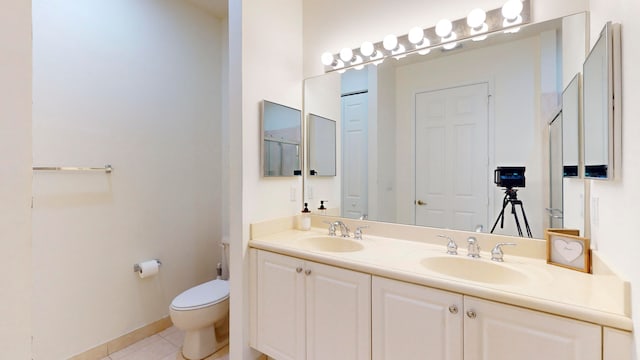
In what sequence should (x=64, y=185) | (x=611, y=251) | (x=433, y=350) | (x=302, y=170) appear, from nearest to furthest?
1. (x=611, y=251)
2. (x=433, y=350)
3. (x=64, y=185)
4. (x=302, y=170)

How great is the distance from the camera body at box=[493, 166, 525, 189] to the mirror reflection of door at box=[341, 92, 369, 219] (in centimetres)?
78

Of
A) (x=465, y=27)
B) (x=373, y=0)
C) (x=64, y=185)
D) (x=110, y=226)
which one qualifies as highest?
(x=373, y=0)

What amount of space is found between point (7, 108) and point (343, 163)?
5.75ft

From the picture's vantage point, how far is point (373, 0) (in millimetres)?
1929

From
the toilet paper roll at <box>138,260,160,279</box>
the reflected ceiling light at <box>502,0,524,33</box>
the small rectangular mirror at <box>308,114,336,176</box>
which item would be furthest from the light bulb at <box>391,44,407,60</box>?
the toilet paper roll at <box>138,260,160,279</box>

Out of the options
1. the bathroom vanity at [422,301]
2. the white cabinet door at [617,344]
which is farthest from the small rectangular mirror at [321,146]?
the white cabinet door at [617,344]

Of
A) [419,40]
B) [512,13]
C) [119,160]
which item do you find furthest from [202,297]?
[512,13]

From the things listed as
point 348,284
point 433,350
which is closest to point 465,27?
point 348,284

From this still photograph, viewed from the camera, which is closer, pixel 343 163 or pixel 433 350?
pixel 433 350

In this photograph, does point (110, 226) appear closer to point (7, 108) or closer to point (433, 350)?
point (7, 108)

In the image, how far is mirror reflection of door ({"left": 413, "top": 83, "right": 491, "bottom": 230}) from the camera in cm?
163

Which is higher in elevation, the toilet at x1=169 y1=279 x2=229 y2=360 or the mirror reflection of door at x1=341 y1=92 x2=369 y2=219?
the mirror reflection of door at x1=341 y1=92 x2=369 y2=219

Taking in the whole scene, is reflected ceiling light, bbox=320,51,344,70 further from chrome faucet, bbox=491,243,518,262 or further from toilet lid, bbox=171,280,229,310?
toilet lid, bbox=171,280,229,310

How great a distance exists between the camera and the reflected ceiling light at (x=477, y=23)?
60.4 inches
